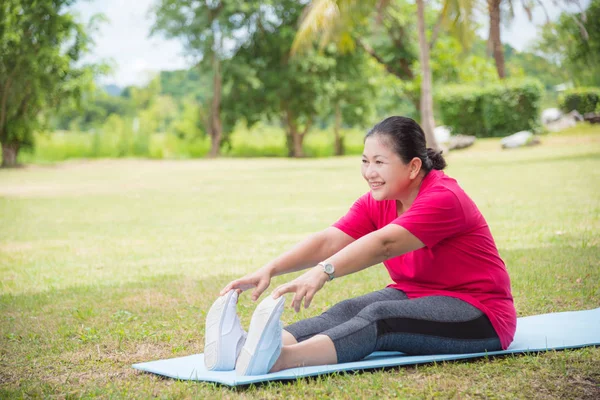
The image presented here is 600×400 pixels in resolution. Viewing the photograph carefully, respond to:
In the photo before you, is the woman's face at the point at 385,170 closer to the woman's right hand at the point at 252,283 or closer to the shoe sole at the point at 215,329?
the woman's right hand at the point at 252,283

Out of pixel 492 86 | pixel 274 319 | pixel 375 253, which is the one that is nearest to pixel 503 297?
pixel 375 253

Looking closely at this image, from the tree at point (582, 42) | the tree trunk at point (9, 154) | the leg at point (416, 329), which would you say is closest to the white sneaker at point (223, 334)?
the leg at point (416, 329)

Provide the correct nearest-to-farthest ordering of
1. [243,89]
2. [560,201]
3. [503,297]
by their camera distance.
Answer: [503,297]
[560,201]
[243,89]

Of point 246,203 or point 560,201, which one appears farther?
point 246,203

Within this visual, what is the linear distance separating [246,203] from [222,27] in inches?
862

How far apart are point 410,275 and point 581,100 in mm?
19695

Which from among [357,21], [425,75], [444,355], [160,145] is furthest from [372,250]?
[160,145]

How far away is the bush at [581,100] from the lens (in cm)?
2005

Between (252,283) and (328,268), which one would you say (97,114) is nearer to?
(252,283)

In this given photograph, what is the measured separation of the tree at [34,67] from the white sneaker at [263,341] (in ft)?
78.5

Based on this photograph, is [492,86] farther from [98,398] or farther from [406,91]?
[98,398]

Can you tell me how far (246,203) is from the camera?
12.2m

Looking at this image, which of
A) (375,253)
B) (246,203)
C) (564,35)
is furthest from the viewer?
(564,35)

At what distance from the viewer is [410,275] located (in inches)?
133
